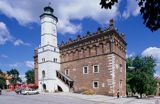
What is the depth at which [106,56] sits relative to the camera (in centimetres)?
3722

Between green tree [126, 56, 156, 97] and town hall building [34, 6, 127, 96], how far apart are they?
350 cm

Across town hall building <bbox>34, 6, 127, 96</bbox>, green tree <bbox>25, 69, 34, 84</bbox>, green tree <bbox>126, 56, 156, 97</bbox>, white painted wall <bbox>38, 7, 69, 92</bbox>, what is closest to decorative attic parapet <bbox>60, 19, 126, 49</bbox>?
town hall building <bbox>34, 6, 127, 96</bbox>

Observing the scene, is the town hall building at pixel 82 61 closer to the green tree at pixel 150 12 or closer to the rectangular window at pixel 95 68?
the rectangular window at pixel 95 68

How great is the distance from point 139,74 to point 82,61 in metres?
11.2

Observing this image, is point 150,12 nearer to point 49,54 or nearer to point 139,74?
point 139,74

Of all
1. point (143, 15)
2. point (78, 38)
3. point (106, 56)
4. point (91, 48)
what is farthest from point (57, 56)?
→ point (143, 15)

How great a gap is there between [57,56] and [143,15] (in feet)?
140

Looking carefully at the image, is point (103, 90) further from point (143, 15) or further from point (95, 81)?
point (143, 15)

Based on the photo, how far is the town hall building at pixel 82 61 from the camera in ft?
121

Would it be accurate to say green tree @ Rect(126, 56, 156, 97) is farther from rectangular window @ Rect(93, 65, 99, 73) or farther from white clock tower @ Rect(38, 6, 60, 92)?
white clock tower @ Rect(38, 6, 60, 92)

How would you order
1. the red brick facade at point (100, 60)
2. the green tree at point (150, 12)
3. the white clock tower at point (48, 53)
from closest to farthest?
the green tree at point (150, 12)
the red brick facade at point (100, 60)
the white clock tower at point (48, 53)

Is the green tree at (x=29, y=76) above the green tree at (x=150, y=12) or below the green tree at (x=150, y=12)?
below

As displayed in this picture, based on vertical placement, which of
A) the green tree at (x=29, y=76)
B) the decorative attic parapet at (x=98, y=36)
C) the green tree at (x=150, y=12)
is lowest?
the green tree at (x=29, y=76)

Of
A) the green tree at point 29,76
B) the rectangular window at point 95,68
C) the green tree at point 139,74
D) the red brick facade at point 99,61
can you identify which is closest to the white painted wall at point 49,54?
the red brick facade at point 99,61
